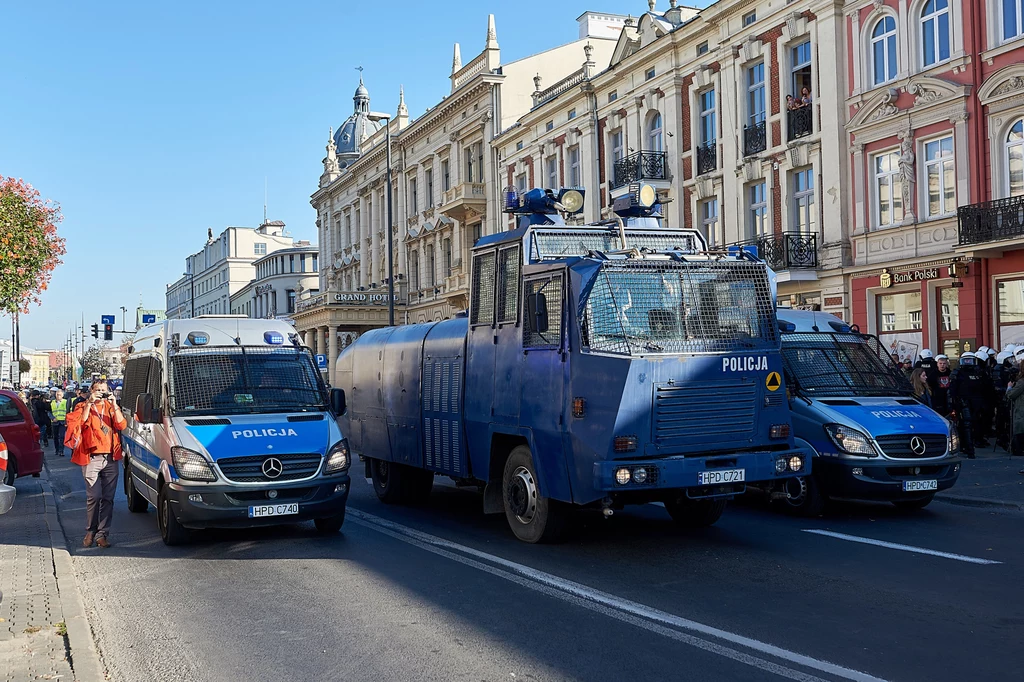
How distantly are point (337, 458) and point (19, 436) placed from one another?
9305mm

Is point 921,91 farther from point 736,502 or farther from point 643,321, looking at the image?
point 643,321

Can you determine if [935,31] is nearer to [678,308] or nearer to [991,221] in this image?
[991,221]

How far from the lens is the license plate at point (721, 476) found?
356 inches

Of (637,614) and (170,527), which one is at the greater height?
(170,527)

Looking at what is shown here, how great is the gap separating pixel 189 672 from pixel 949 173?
2105 cm

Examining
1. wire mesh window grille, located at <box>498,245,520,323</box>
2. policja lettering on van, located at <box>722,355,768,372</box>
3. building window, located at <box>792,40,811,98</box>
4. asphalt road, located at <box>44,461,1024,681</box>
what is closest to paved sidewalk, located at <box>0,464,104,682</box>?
asphalt road, located at <box>44,461,1024,681</box>

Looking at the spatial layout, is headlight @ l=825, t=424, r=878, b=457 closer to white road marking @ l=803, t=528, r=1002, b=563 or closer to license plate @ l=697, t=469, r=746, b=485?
white road marking @ l=803, t=528, r=1002, b=563

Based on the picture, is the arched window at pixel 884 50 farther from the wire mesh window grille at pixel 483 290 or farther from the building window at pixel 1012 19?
the wire mesh window grille at pixel 483 290

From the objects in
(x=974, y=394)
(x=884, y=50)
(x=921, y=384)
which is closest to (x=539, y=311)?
(x=921, y=384)

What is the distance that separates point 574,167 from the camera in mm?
37906

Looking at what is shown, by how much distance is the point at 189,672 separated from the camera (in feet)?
20.2

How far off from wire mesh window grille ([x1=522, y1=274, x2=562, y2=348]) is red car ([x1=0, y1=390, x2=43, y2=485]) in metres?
11.2

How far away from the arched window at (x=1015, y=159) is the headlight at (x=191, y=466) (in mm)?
17733

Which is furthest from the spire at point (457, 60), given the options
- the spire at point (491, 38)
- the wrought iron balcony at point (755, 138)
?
the wrought iron balcony at point (755, 138)
